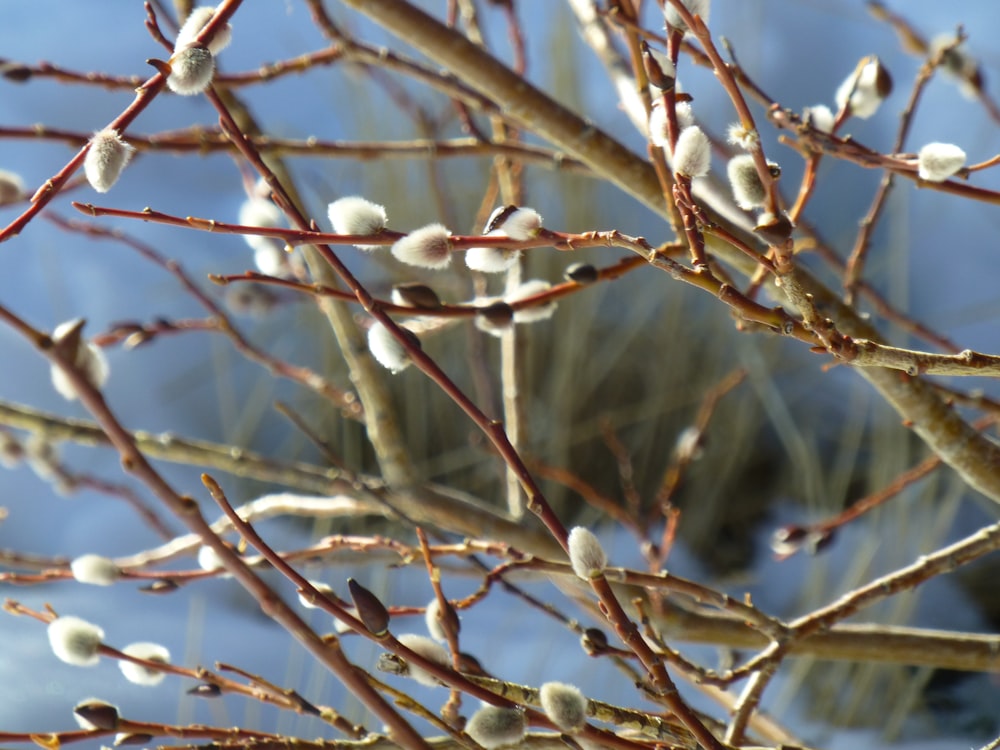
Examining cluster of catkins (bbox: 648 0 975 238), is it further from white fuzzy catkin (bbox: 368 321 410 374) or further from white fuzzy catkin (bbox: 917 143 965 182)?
white fuzzy catkin (bbox: 368 321 410 374)

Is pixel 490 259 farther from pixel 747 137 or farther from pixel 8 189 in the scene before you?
pixel 8 189

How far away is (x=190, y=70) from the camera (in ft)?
0.97

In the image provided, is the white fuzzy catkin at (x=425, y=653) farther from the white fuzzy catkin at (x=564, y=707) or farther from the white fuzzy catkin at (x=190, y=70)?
the white fuzzy catkin at (x=190, y=70)

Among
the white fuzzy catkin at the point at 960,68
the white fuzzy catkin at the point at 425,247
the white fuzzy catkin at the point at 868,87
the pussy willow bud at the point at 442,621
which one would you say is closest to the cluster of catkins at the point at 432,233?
the white fuzzy catkin at the point at 425,247

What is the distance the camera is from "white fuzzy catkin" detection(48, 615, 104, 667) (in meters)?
0.38

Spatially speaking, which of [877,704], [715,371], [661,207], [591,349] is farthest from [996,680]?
[661,207]

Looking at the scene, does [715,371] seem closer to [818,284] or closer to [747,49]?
[747,49]

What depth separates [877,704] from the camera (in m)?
0.89

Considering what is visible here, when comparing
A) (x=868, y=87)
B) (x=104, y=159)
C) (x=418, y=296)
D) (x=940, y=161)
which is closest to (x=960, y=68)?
(x=868, y=87)

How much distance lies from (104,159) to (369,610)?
0.16 m

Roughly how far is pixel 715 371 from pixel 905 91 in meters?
0.36

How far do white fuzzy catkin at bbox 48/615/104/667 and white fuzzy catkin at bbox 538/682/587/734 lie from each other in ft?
0.58

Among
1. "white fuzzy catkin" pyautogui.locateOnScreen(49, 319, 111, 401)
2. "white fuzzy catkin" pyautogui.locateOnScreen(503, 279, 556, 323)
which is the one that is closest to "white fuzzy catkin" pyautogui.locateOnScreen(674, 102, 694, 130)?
"white fuzzy catkin" pyautogui.locateOnScreen(503, 279, 556, 323)

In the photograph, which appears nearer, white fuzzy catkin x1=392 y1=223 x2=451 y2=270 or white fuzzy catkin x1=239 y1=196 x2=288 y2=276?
white fuzzy catkin x1=392 y1=223 x2=451 y2=270
